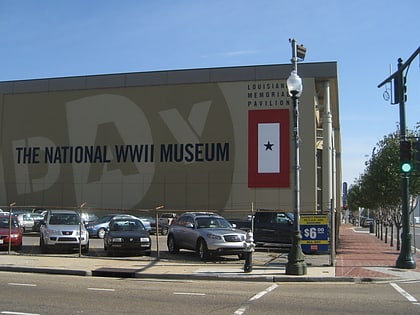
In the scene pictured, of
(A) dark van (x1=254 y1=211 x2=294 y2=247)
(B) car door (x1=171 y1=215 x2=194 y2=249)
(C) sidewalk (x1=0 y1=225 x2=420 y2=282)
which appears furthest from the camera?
(A) dark van (x1=254 y1=211 x2=294 y2=247)

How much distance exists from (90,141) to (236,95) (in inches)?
628

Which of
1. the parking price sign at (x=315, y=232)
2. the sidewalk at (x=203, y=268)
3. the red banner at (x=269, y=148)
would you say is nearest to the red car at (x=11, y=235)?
the sidewalk at (x=203, y=268)

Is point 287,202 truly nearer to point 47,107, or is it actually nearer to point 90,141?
point 90,141

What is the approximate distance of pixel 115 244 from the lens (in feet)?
64.1

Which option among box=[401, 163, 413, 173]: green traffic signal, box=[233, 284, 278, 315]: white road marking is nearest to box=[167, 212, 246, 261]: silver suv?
box=[233, 284, 278, 315]: white road marking

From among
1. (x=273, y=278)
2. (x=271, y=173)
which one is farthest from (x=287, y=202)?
(x=273, y=278)

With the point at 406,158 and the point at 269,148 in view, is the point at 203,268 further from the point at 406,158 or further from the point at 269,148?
the point at 269,148

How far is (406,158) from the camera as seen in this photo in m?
17.0

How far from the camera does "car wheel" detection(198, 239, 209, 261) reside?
18.4 m

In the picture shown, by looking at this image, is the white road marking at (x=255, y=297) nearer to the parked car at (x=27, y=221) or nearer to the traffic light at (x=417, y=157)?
the traffic light at (x=417, y=157)

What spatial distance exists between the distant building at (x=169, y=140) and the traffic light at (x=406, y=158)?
29.4 meters

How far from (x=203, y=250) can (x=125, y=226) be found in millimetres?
3880

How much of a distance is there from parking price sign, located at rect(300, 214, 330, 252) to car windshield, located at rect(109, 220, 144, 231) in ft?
21.3

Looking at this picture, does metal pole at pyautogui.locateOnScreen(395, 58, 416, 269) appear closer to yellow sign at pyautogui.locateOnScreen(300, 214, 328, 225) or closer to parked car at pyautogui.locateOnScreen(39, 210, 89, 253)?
Result: yellow sign at pyautogui.locateOnScreen(300, 214, 328, 225)
